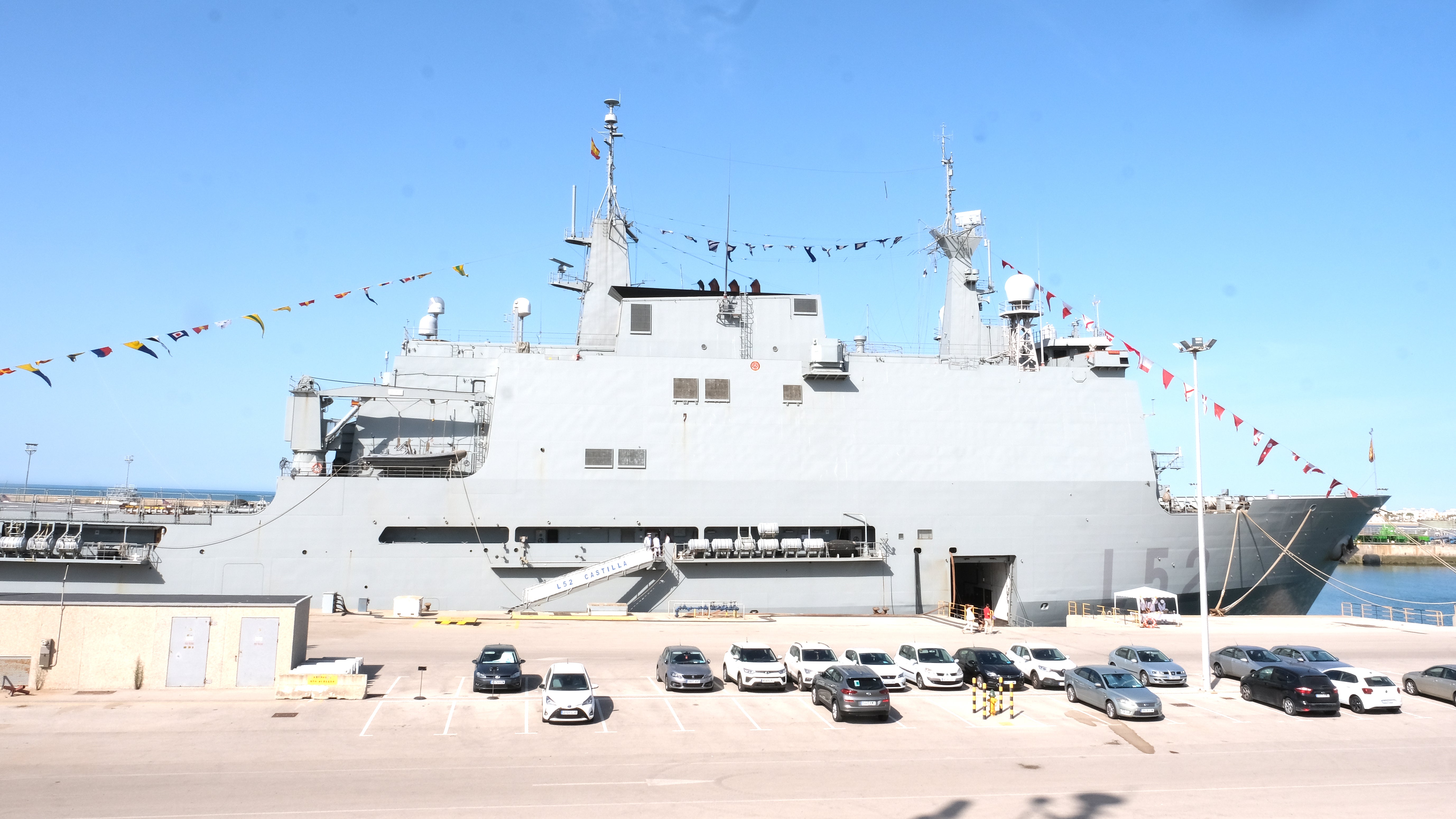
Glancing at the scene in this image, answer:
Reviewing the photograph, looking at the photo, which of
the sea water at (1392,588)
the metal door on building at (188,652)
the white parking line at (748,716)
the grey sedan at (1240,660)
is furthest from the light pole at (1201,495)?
the sea water at (1392,588)

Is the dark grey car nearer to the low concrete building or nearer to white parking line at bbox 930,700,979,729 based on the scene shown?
white parking line at bbox 930,700,979,729

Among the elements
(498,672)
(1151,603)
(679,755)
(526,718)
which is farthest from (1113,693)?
(1151,603)

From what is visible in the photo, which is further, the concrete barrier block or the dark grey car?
the dark grey car

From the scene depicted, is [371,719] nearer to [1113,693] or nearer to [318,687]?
[318,687]

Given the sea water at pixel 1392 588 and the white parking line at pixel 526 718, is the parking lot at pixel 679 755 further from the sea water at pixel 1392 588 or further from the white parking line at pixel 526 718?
the sea water at pixel 1392 588

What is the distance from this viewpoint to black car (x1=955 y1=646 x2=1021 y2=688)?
1939cm

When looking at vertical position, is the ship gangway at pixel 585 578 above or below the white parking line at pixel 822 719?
above

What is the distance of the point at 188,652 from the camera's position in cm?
1795

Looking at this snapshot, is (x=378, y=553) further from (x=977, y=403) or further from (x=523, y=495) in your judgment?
(x=977, y=403)

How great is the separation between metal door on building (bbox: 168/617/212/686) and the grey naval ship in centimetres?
1034

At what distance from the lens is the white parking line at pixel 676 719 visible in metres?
15.6

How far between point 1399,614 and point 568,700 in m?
56.6

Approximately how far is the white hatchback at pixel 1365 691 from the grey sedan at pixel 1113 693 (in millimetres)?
3523

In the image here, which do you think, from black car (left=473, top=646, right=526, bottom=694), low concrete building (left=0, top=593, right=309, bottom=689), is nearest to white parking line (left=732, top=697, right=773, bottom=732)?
black car (left=473, top=646, right=526, bottom=694)
